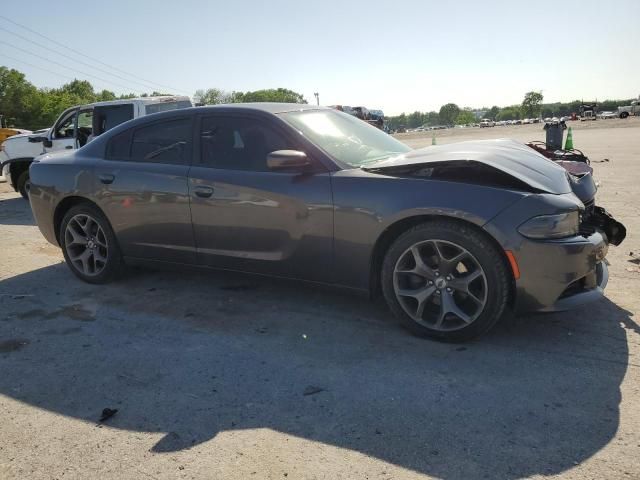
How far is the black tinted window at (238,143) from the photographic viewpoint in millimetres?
3922

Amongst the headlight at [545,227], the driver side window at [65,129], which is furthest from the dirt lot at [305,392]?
the driver side window at [65,129]

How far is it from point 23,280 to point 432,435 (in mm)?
4477

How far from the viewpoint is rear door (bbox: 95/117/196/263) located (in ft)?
14.0

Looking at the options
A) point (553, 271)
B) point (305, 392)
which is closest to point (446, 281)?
point (553, 271)

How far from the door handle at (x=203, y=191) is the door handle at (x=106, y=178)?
992mm

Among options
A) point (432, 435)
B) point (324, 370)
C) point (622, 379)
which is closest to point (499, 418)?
point (432, 435)

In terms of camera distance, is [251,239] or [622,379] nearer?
[622,379]

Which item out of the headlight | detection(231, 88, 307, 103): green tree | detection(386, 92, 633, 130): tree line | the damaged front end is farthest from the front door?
detection(386, 92, 633, 130): tree line

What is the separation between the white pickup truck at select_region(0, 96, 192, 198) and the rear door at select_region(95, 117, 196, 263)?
4824mm

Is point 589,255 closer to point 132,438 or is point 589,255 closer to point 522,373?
point 522,373

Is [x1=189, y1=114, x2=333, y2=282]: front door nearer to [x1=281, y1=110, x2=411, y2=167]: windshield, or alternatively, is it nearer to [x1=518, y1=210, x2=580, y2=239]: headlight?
[x1=281, y1=110, x2=411, y2=167]: windshield

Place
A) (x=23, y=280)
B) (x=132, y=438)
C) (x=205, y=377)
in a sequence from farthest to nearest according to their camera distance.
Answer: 1. (x=23, y=280)
2. (x=205, y=377)
3. (x=132, y=438)

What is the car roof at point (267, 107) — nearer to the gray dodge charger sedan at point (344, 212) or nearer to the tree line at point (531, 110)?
the gray dodge charger sedan at point (344, 212)

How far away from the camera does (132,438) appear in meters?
2.54
